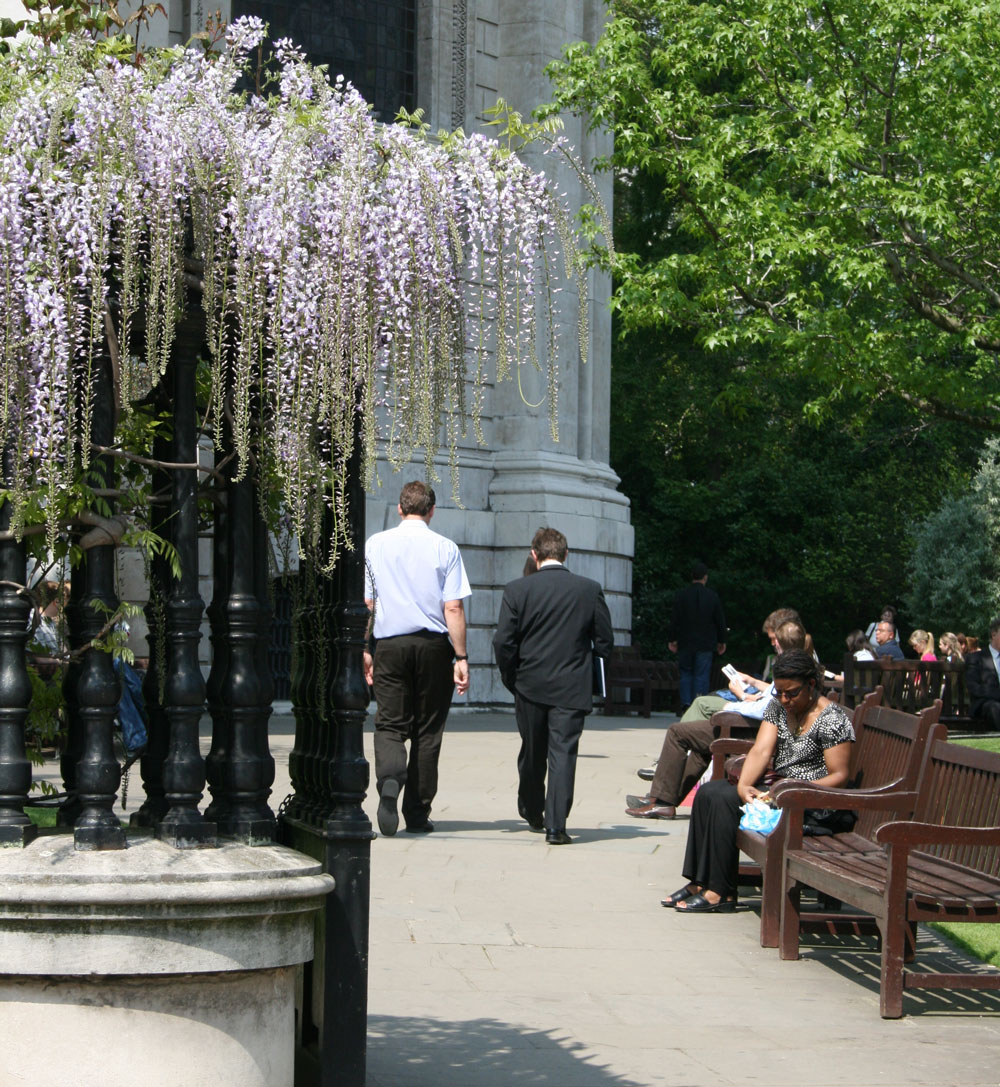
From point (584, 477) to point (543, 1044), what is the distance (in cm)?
1853

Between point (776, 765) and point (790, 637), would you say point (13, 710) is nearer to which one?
point (776, 765)

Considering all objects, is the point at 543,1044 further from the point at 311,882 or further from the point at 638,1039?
the point at 311,882

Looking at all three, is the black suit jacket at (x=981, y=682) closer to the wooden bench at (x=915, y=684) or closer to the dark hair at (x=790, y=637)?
the wooden bench at (x=915, y=684)

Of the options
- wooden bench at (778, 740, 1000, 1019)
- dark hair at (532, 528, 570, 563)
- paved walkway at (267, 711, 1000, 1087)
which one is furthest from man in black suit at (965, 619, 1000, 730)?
wooden bench at (778, 740, 1000, 1019)

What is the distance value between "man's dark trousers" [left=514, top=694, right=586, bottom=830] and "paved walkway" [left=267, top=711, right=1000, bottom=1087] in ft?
1.03

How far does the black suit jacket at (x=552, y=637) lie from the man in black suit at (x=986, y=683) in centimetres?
1055

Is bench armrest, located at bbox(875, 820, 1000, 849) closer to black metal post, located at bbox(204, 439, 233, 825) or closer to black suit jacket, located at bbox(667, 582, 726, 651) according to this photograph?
black metal post, located at bbox(204, 439, 233, 825)

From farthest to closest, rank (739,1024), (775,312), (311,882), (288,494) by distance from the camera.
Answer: (775,312), (739,1024), (288,494), (311,882)

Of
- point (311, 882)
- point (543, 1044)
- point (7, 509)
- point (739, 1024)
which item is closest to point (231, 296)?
point (7, 509)

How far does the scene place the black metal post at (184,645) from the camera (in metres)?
4.13

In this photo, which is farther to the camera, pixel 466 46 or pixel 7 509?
pixel 466 46

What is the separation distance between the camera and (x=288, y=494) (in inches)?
168

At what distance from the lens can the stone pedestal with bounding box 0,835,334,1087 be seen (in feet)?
12.1

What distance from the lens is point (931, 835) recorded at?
6.55 metres
